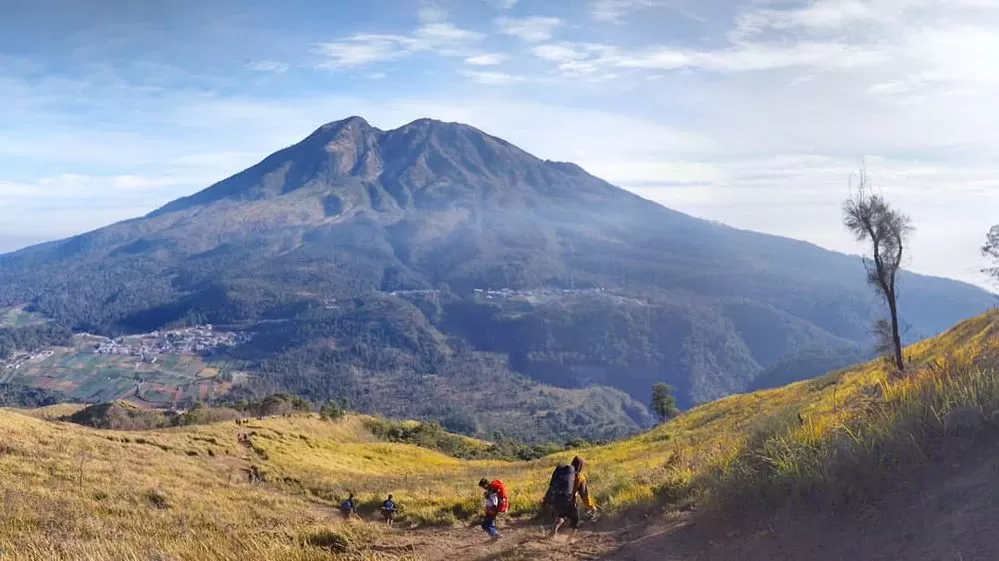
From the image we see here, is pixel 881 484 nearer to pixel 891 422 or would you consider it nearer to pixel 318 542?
pixel 891 422

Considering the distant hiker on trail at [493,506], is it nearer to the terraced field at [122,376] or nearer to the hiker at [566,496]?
the hiker at [566,496]

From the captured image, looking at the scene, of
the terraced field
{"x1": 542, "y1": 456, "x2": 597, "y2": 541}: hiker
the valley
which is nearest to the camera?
{"x1": 542, "y1": 456, "x2": 597, "y2": 541}: hiker

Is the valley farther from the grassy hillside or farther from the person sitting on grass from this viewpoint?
the person sitting on grass

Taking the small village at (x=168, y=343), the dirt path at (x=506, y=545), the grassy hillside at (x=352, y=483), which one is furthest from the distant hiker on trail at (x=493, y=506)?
the small village at (x=168, y=343)

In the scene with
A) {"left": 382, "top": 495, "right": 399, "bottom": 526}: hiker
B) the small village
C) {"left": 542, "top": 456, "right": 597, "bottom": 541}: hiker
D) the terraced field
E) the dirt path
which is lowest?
the terraced field

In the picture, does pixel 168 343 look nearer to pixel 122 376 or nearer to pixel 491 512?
pixel 122 376

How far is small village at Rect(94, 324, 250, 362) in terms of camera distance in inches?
6555

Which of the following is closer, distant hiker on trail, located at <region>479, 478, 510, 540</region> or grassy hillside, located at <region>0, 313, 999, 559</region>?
grassy hillside, located at <region>0, 313, 999, 559</region>

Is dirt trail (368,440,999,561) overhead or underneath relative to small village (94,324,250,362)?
overhead

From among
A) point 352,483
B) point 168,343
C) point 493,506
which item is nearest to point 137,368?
point 168,343

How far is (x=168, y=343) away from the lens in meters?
181

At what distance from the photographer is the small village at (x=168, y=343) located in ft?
546

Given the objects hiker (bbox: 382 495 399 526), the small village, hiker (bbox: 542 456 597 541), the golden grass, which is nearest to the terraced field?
the small village

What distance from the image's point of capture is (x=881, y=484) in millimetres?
5957
